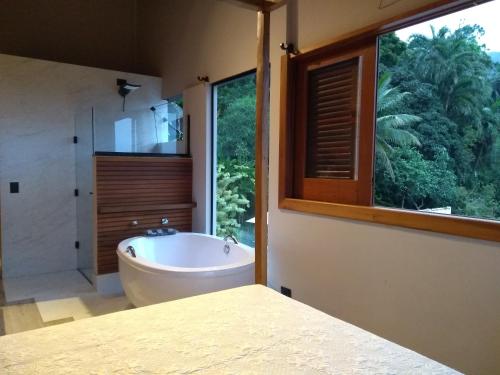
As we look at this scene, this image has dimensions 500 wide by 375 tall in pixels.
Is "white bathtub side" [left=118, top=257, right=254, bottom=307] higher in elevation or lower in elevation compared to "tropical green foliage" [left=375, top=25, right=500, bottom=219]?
lower

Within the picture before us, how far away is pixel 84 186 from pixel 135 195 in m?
0.96

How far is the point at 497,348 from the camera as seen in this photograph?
5.16 ft

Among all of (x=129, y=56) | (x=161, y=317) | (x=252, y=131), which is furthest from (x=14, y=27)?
(x=161, y=317)

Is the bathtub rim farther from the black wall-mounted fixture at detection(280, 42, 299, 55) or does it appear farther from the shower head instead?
the shower head

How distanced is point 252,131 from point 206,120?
598 mm

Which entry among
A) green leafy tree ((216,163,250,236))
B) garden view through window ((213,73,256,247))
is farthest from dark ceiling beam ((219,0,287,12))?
green leafy tree ((216,163,250,236))

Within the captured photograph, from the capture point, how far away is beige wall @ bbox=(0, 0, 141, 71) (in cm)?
439

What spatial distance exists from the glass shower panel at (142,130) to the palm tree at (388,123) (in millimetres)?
2360

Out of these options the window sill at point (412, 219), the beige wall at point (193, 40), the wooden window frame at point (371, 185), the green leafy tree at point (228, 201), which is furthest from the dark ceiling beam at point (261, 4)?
the green leafy tree at point (228, 201)

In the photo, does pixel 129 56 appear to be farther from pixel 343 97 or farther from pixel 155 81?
pixel 343 97

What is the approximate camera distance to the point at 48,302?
327cm

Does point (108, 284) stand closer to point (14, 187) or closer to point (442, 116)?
point (14, 187)

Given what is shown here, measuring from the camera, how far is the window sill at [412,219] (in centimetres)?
158

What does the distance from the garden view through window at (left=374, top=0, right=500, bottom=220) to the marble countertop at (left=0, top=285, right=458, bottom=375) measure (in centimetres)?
98
